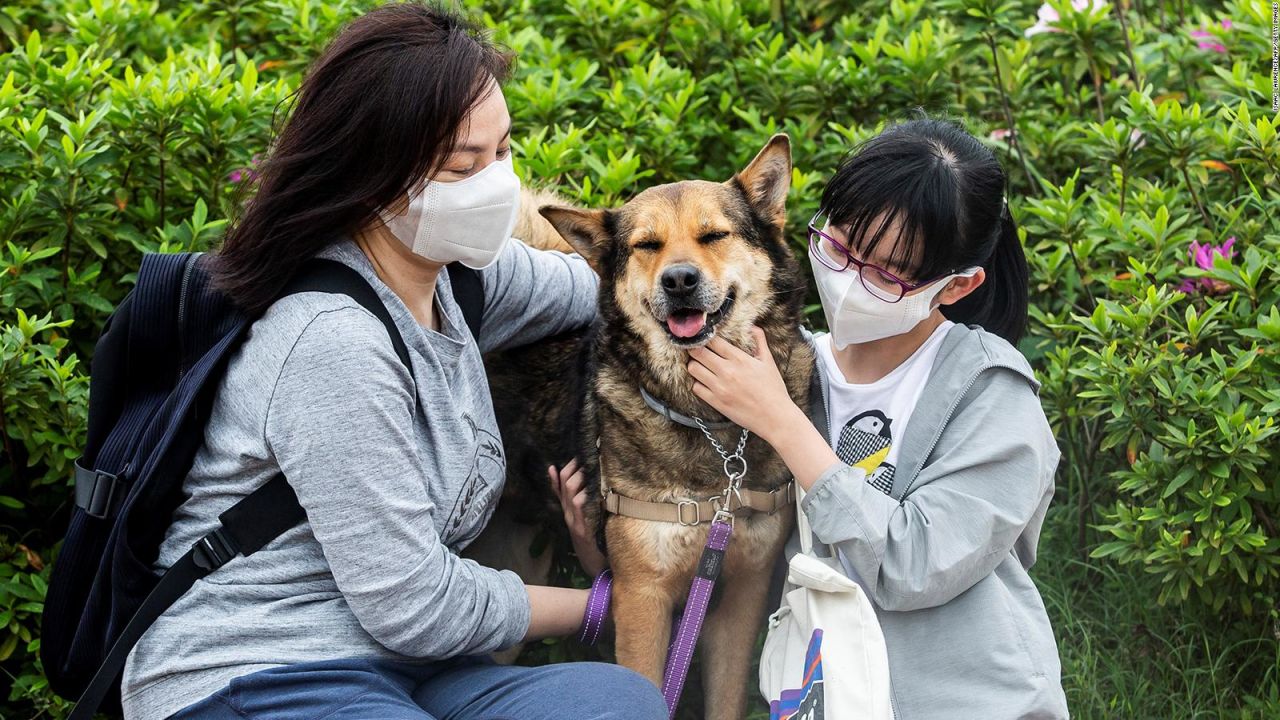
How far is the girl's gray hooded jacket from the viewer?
2.43 metres

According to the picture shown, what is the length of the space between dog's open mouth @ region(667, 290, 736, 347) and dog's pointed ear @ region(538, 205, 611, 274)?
339mm

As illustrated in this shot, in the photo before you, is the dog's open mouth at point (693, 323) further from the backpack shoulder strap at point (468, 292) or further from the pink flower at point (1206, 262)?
the pink flower at point (1206, 262)

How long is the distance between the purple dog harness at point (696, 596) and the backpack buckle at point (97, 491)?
1178 mm

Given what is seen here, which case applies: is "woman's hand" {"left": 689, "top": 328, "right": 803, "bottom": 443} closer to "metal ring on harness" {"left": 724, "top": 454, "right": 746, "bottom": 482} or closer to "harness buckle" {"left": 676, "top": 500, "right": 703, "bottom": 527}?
"metal ring on harness" {"left": 724, "top": 454, "right": 746, "bottom": 482}

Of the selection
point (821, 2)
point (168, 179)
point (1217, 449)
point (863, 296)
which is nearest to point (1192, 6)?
point (821, 2)

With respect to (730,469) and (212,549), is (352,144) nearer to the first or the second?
(212,549)

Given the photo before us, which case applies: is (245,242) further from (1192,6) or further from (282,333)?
(1192,6)

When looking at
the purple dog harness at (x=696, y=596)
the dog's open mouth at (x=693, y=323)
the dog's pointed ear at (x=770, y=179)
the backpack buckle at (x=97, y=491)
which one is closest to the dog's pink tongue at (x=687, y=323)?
the dog's open mouth at (x=693, y=323)

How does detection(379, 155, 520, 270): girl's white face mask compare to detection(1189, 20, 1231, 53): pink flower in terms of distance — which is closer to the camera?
detection(379, 155, 520, 270): girl's white face mask

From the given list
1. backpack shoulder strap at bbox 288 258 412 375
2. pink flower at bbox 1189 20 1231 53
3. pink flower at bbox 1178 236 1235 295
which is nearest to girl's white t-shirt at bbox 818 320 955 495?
backpack shoulder strap at bbox 288 258 412 375

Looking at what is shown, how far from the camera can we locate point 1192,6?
207 inches

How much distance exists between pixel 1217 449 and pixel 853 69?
1.85 meters

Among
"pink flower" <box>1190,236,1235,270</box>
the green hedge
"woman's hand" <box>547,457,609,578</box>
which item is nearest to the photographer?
"woman's hand" <box>547,457,609,578</box>

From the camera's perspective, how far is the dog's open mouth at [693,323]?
9.59ft
